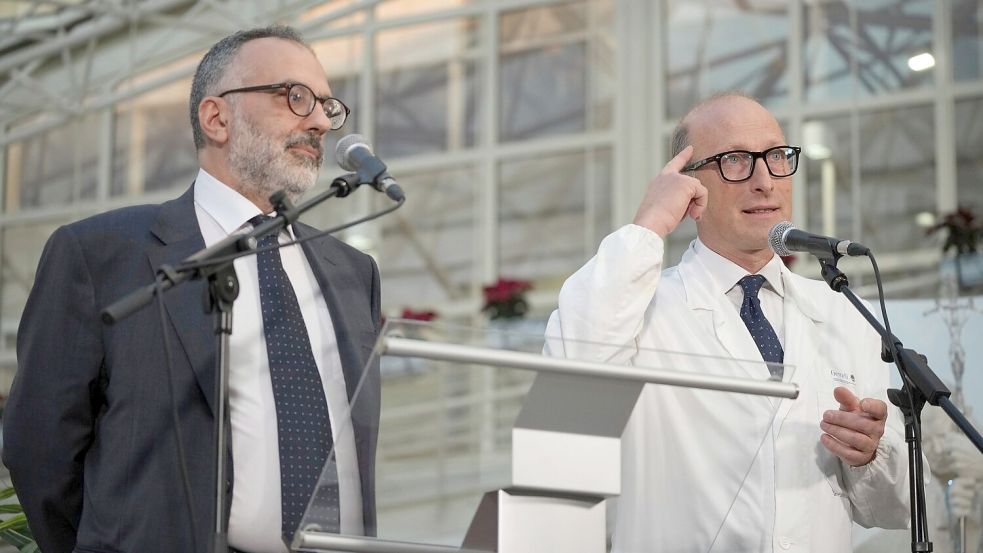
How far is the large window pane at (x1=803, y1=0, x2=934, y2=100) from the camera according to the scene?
8.50m

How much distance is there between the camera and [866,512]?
271 cm

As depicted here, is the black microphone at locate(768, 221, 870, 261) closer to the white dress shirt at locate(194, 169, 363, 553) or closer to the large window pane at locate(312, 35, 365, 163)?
the white dress shirt at locate(194, 169, 363, 553)

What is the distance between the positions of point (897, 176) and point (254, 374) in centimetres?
663

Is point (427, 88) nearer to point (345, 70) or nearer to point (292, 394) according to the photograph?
point (345, 70)

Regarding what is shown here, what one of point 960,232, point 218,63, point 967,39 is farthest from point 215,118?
point 967,39

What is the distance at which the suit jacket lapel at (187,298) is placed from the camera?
2479 millimetres

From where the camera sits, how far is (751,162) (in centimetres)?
292

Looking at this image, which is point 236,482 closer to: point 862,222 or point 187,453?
point 187,453

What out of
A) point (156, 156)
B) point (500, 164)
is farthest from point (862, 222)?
point (156, 156)

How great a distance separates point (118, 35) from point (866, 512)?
9.76 metres

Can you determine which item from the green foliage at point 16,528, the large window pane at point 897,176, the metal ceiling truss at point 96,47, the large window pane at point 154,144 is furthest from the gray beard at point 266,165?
the large window pane at point 154,144

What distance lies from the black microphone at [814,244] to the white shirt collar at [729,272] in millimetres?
155

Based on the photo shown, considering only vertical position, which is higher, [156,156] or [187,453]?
[156,156]

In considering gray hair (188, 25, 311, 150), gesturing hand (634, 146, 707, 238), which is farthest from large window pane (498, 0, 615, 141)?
gesturing hand (634, 146, 707, 238)
